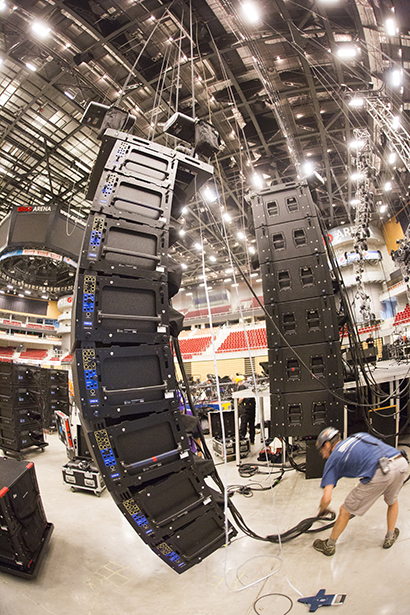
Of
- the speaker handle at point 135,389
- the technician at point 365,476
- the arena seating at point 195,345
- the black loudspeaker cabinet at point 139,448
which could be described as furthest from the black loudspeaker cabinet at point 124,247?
the arena seating at point 195,345

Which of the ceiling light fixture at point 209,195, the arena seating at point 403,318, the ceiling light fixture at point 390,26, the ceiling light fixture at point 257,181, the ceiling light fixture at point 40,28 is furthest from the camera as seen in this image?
the arena seating at point 403,318

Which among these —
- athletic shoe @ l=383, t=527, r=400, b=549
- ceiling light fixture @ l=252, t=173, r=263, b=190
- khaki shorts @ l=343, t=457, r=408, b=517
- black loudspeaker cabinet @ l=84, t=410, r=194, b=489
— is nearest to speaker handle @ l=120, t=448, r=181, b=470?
black loudspeaker cabinet @ l=84, t=410, r=194, b=489

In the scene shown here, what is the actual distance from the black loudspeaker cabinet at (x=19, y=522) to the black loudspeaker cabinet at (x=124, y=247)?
201 cm

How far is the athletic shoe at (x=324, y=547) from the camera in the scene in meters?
2.36

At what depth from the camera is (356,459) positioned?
7.96 feet

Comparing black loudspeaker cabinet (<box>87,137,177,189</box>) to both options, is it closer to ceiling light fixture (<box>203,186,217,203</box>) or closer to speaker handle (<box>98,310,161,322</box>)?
speaker handle (<box>98,310,161,322</box>)

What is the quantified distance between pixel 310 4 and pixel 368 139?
A: 368 centimetres

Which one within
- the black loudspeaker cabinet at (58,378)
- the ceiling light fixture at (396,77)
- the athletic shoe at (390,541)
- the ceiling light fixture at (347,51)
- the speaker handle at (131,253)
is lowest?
the athletic shoe at (390,541)

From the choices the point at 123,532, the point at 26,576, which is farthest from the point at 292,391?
the point at 26,576

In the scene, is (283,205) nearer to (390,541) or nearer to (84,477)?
(390,541)

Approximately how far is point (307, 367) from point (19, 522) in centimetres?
332

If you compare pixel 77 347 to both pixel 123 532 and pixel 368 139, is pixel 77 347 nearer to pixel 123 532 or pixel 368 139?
pixel 123 532

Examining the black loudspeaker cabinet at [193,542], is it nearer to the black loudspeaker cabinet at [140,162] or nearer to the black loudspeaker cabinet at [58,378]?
the black loudspeaker cabinet at [140,162]

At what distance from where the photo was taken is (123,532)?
3.11 metres
